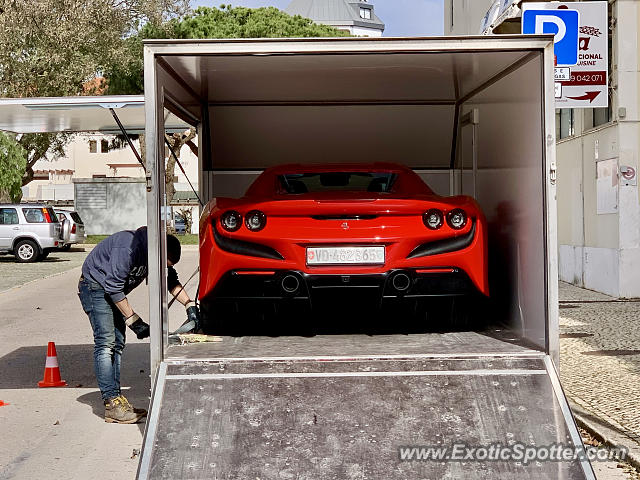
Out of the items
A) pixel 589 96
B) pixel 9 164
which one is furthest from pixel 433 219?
pixel 9 164

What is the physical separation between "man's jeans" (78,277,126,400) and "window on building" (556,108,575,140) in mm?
13938

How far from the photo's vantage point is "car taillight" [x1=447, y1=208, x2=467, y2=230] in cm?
671

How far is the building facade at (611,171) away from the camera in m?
16.1

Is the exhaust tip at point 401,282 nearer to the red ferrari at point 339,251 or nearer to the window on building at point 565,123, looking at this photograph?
the red ferrari at point 339,251

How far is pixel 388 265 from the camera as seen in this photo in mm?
6488

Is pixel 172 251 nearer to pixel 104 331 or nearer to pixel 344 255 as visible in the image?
pixel 104 331

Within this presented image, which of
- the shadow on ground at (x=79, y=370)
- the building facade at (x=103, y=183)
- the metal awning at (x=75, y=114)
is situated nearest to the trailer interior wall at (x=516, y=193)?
the metal awning at (x=75, y=114)

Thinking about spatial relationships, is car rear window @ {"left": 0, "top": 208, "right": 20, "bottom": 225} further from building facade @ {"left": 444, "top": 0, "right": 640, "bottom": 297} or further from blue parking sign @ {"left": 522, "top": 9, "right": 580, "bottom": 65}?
blue parking sign @ {"left": 522, "top": 9, "right": 580, "bottom": 65}

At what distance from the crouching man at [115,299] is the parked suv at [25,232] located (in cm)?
2326

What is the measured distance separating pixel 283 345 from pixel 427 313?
1361 millimetres

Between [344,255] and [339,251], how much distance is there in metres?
0.04

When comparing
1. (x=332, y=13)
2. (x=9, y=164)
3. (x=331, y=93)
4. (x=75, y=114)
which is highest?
(x=332, y=13)

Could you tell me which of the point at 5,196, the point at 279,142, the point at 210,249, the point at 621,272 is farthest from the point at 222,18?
the point at 210,249

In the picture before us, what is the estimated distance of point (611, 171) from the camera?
54.8ft
